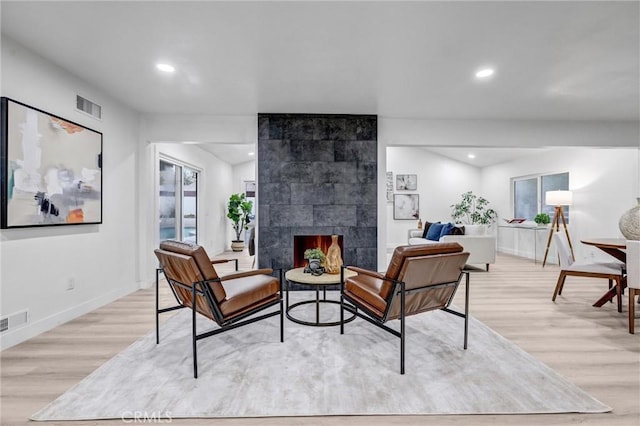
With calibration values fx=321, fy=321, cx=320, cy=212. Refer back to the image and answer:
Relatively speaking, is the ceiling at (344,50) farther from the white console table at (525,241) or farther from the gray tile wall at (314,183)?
the white console table at (525,241)

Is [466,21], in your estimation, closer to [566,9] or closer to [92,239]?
[566,9]

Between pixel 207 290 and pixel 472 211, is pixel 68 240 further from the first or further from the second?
pixel 472 211

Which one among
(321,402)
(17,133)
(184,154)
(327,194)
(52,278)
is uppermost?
(184,154)

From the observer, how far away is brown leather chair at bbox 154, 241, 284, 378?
2.14 meters

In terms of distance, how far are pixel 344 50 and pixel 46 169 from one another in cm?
273

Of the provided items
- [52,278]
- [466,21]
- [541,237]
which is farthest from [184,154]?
[541,237]

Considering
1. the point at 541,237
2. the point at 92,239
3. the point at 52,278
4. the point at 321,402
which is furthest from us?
the point at 541,237

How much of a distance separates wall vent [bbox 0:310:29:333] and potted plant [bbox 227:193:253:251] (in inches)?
216

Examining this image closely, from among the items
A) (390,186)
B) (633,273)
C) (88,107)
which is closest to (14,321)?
(88,107)

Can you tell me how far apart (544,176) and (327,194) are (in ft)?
17.9

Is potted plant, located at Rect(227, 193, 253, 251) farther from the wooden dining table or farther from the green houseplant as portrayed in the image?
the wooden dining table

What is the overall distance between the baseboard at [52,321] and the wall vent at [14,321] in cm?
4

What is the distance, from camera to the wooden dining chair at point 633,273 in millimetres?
2770

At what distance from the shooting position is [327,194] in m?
4.39
